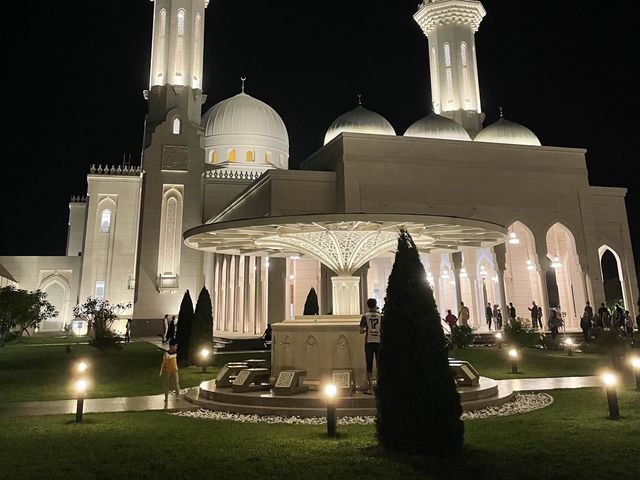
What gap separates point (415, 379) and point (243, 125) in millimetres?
32208

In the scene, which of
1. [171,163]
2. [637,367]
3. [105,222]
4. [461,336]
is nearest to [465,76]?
[171,163]

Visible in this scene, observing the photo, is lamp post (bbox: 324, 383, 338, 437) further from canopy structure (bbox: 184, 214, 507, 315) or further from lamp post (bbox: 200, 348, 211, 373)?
lamp post (bbox: 200, 348, 211, 373)

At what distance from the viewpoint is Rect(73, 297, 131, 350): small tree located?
56.4 ft

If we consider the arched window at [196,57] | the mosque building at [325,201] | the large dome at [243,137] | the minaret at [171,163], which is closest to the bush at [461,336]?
the mosque building at [325,201]

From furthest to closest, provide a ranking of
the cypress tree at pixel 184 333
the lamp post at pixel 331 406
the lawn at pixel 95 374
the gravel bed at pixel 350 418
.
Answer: the cypress tree at pixel 184 333 → the lawn at pixel 95 374 → the gravel bed at pixel 350 418 → the lamp post at pixel 331 406

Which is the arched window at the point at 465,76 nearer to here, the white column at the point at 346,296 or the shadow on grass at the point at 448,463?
the white column at the point at 346,296

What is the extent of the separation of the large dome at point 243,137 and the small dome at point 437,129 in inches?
499

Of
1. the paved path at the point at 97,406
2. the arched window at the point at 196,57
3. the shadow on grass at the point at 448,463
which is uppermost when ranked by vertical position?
the arched window at the point at 196,57

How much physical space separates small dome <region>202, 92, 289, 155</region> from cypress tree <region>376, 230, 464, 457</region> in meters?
30.9

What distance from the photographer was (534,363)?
44.8ft

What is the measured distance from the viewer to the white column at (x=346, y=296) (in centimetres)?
1076

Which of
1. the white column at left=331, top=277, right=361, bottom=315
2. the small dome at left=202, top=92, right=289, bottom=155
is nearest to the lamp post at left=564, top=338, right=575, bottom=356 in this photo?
the white column at left=331, top=277, right=361, bottom=315

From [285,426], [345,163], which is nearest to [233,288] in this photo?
[345,163]

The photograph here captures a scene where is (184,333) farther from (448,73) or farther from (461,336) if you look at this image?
(448,73)
